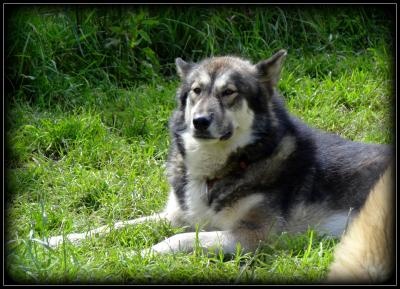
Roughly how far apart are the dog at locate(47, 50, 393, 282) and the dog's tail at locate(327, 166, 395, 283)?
1558mm

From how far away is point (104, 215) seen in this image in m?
5.73

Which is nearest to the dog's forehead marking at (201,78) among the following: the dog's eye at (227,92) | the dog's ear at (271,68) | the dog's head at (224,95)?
the dog's head at (224,95)

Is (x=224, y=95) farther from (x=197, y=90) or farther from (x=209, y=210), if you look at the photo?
(x=209, y=210)

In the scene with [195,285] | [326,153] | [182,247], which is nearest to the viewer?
[195,285]

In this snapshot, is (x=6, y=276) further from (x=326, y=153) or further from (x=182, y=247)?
(x=326, y=153)

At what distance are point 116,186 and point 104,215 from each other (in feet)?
1.28

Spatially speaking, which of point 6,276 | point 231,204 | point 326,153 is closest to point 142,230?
point 231,204

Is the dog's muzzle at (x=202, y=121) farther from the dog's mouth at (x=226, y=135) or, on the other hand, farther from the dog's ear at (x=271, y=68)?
the dog's ear at (x=271, y=68)

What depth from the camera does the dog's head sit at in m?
5.26

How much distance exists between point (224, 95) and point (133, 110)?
2.11 metres

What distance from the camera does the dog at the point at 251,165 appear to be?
5.23m

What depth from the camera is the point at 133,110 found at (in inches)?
287

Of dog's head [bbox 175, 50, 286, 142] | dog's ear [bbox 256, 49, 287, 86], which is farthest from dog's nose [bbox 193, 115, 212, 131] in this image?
dog's ear [bbox 256, 49, 287, 86]

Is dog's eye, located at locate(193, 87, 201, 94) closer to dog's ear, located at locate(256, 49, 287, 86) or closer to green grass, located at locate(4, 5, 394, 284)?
dog's ear, located at locate(256, 49, 287, 86)
